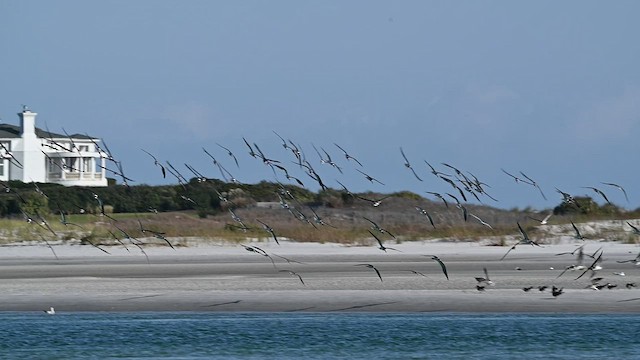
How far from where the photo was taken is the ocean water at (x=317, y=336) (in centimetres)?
1952

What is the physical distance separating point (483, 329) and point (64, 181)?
5258 centimetres

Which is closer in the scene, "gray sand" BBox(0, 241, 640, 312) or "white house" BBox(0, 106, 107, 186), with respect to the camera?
"gray sand" BBox(0, 241, 640, 312)

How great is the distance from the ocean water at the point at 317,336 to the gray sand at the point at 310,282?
594mm

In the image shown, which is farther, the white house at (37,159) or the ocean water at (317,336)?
the white house at (37,159)

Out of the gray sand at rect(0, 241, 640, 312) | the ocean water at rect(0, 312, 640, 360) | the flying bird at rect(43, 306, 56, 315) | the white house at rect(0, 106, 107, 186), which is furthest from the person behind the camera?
the white house at rect(0, 106, 107, 186)

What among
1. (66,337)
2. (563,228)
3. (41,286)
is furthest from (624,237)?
(66,337)

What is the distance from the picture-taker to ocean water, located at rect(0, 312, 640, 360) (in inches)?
768

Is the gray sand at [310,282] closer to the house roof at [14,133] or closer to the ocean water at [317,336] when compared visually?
the ocean water at [317,336]

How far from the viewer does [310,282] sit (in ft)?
83.8

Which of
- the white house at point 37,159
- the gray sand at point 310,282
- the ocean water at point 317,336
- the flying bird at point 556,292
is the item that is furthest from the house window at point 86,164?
the flying bird at point 556,292

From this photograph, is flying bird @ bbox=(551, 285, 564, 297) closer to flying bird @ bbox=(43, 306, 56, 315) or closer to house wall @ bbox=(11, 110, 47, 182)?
flying bird @ bbox=(43, 306, 56, 315)

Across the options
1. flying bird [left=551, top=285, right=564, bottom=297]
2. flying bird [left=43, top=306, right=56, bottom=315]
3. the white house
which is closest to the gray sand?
flying bird [left=551, top=285, right=564, bottom=297]

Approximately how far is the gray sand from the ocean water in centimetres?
59

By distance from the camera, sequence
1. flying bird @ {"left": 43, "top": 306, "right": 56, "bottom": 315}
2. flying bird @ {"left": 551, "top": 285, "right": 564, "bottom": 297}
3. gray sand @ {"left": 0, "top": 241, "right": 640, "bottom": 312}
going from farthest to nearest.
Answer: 1. flying bird @ {"left": 551, "top": 285, "right": 564, "bottom": 297}
2. gray sand @ {"left": 0, "top": 241, "right": 640, "bottom": 312}
3. flying bird @ {"left": 43, "top": 306, "right": 56, "bottom": 315}
